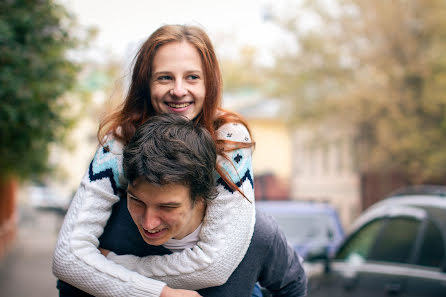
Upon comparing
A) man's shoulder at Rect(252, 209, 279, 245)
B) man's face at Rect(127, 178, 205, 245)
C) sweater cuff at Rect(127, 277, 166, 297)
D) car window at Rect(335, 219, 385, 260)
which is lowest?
car window at Rect(335, 219, 385, 260)

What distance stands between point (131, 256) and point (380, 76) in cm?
1429

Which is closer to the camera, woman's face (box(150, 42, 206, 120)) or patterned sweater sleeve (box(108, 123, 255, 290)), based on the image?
patterned sweater sleeve (box(108, 123, 255, 290))

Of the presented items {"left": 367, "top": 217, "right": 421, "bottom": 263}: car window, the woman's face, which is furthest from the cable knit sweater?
{"left": 367, "top": 217, "right": 421, "bottom": 263}: car window

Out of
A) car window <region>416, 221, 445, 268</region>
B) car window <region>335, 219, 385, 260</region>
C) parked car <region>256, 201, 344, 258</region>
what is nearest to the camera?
car window <region>416, 221, 445, 268</region>

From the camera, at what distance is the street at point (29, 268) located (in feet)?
40.0

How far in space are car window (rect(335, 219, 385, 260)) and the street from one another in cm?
778

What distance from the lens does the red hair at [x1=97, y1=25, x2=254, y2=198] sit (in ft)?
8.27

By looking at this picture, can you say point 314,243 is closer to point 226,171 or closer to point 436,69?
point 226,171

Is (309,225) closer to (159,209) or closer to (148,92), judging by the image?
(148,92)

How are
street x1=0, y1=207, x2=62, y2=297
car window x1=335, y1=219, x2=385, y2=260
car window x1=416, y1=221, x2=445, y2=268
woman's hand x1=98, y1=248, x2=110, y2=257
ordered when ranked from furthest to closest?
street x1=0, y1=207, x2=62, y2=297, car window x1=335, y1=219, x2=385, y2=260, car window x1=416, y1=221, x2=445, y2=268, woman's hand x1=98, y1=248, x2=110, y2=257

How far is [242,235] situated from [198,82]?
0.68m

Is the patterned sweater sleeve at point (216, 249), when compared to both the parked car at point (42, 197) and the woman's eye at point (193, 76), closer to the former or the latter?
the woman's eye at point (193, 76)

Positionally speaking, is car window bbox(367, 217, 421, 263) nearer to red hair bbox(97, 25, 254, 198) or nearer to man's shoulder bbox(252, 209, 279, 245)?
man's shoulder bbox(252, 209, 279, 245)

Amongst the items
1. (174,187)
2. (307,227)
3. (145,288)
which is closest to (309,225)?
(307,227)
